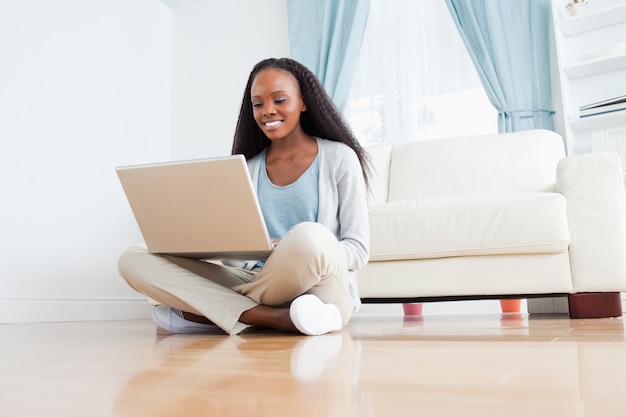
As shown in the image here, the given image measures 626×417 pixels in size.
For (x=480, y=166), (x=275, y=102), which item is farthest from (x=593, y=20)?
(x=275, y=102)

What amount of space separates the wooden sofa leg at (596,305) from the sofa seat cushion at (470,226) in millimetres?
180

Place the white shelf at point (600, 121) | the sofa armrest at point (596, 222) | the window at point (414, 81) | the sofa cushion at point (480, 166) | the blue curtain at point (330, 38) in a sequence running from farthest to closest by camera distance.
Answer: the blue curtain at point (330, 38) → the window at point (414, 81) → the white shelf at point (600, 121) → the sofa cushion at point (480, 166) → the sofa armrest at point (596, 222)

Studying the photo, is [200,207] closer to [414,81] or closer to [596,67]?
[414,81]

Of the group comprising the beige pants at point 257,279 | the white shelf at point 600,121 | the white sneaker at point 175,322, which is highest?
the white shelf at point 600,121

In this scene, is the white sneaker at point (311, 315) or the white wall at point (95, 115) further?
the white wall at point (95, 115)

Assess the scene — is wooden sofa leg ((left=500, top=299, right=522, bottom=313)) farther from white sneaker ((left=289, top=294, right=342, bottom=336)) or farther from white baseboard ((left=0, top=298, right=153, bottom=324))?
white baseboard ((left=0, top=298, right=153, bottom=324))

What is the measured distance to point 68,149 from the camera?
10.3ft

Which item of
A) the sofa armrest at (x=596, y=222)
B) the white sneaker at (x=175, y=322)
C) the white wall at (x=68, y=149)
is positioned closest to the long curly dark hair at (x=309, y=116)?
the white sneaker at (x=175, y=322)

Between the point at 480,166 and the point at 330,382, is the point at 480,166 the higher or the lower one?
the higher one

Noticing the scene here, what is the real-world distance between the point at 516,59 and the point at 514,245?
164cm

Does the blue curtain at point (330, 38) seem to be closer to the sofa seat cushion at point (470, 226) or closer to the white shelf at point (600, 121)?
the white shelf at point (600, 121)

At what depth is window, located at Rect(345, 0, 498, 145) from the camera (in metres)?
3.44

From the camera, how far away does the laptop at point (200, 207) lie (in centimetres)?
123

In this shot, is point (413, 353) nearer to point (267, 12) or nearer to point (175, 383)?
point (175, 383)
